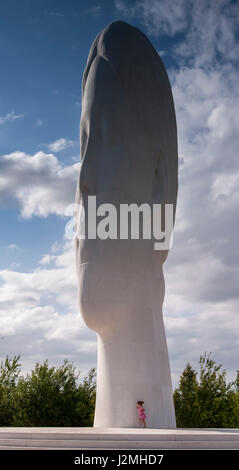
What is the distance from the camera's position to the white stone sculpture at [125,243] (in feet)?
42.4

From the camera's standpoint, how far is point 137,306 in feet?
43.6

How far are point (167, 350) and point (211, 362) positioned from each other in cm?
2015

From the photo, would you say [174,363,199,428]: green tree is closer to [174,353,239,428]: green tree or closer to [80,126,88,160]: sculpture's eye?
[174,353,239,428]: green tree

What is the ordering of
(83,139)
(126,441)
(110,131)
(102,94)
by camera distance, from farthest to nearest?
1. (83,139)
2. (102,94)
3. (110,131)
4. (126,441)

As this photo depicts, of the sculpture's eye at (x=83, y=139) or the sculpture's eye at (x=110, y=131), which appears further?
the sculpture's eye at (x=83, y=139)

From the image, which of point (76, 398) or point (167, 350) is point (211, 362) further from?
point (167, 350)

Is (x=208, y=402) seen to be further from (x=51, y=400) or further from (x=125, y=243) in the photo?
(x=125, y=243)

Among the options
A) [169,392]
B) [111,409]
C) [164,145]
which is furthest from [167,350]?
[164,145]

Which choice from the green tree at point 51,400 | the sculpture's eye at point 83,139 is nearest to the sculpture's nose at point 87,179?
the sculpture's eye at point 83,139

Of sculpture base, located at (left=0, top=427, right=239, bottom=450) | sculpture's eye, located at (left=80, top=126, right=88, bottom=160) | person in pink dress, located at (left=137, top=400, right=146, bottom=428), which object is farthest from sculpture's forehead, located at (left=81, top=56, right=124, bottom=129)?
sculpture base, located at (left=0, top=427, right=239, bottom=450)

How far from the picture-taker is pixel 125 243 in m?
13.6

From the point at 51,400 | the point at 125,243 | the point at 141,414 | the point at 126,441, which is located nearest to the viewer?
the point at 126,441

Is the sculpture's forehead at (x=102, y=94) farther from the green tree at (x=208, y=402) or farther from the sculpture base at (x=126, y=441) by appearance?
the green tree at (x=208, y=402)

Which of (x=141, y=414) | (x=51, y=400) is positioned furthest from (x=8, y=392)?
(x=141, y=414)
